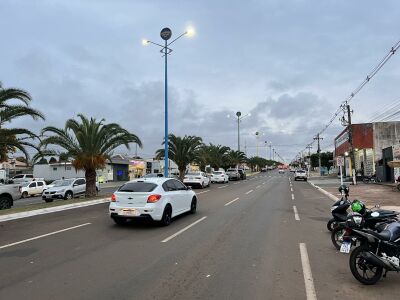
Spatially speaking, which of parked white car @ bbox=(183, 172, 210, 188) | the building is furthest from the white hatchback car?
the building

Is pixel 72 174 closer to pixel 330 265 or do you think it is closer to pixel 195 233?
pixel 195 233

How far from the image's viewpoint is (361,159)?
60.2 meters

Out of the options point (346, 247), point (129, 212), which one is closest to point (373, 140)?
point (129, 212)

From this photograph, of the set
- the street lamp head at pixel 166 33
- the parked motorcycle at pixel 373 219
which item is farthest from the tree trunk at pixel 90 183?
the parked motorcycle at pixel 373 219

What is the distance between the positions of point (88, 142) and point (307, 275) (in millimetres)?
18949

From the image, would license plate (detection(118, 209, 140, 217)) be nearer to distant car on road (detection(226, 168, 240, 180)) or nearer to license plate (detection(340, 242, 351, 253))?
license plate (detection(340, 242, 351, 253))

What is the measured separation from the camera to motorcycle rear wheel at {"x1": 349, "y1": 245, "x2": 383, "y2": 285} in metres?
6.23

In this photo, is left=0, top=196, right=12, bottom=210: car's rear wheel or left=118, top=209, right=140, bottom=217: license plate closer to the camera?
left=118, top=209, right=140, bottom=217: license plate

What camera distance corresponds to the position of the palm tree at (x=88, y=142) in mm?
23172

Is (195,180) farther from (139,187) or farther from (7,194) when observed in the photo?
(139,187)

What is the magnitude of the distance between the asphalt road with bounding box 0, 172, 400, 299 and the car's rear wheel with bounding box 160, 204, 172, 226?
282mm

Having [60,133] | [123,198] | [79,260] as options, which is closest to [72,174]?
[60,133]

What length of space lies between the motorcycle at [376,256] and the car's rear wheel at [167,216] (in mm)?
6955

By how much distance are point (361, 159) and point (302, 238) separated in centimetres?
5462
